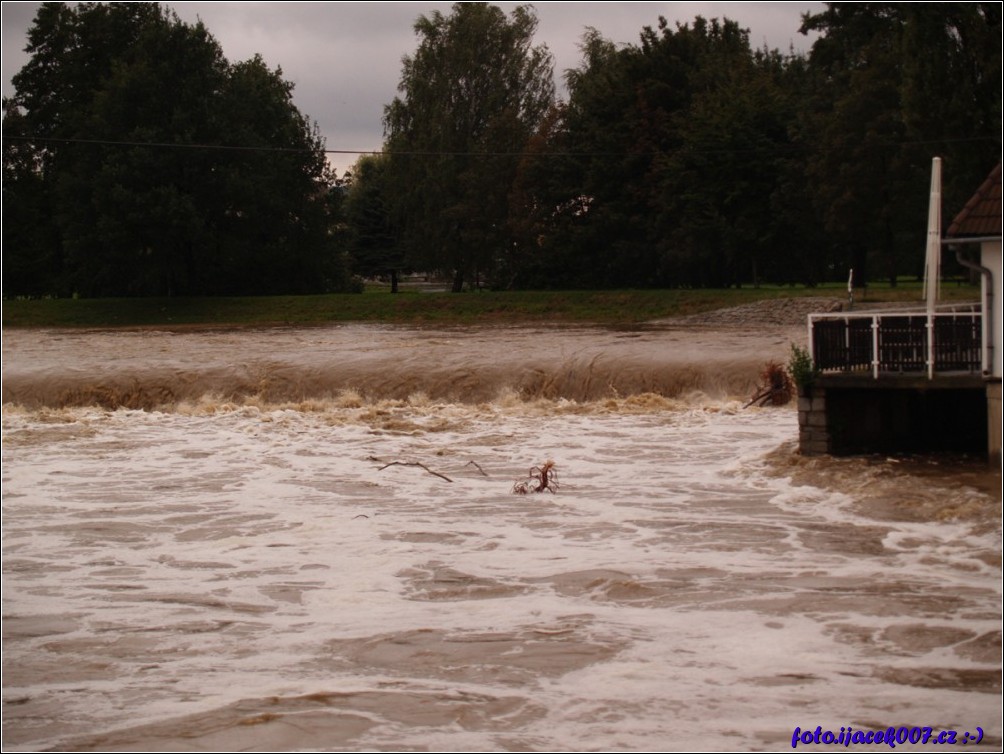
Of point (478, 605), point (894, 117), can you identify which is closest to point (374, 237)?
point (894, 117)

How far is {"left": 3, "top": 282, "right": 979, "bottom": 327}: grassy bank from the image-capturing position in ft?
165

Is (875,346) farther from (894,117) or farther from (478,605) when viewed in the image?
(894,117)

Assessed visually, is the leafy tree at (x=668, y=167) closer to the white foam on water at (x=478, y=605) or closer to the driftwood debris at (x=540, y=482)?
the white foam on water at (x=478, y=605)

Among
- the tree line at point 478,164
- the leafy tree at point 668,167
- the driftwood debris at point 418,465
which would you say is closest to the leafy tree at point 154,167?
the tree line at point 478,164

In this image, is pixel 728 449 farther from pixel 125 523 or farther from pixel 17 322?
pixel 17 322

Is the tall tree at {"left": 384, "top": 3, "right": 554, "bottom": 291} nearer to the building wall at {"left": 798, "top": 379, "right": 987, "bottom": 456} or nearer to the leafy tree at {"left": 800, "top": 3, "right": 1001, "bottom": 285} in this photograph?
the leafy tree at {"left": 800, "top": 3, "right": 1001, "bottom": 285}

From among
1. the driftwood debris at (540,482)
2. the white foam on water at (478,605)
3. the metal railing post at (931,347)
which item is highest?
the metal railing post at (931,347)

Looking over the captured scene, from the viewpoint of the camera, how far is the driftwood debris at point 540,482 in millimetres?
20688

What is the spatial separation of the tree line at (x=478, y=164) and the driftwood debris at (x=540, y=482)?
30122 millimetres

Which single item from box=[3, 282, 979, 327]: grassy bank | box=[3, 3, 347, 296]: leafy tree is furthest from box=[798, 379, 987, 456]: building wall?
box=[3, 3, 347, 296]: leafy tree

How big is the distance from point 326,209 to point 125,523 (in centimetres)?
4597

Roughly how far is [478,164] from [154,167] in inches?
573

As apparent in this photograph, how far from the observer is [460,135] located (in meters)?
62.1

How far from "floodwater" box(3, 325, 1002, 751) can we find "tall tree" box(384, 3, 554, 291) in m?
32.0
